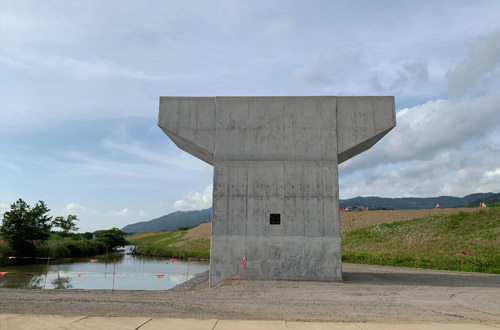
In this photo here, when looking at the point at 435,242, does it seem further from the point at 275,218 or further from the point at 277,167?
the point at 277,167

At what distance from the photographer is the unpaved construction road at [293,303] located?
23.5 feet

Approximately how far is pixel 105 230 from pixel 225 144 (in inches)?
1903

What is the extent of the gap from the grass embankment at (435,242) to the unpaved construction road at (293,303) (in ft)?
34.2

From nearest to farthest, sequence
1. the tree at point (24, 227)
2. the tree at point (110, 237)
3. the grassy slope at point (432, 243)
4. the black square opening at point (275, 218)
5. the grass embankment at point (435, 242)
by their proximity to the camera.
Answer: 1. the black square opening at point (275, 218)
2. the grass embankment at point (435, 242)
3. the grassy slope at point (432, 243)
4. the tree at point (24, 227)
5. the tree at point (110, 237)

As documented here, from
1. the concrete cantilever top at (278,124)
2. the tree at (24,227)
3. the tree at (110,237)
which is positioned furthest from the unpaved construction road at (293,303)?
the tree at (110,237)

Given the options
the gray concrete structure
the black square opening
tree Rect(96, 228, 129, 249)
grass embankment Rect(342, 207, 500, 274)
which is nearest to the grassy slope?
grass embankment Rect(342, 207, 500, 274)

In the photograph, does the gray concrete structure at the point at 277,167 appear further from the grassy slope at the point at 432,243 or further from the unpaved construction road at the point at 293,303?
the grassy slope at the point at 432,243

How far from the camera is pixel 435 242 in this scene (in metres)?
28.9

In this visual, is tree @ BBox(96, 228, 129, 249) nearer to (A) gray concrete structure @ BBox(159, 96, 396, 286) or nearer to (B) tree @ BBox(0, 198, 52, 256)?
(B) tree @ BBox(0, 198, 52, 256)

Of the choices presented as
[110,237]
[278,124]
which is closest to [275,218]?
[278,124]

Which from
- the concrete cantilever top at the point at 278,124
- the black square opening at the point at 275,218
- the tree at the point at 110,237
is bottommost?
the tree at the point at 110,237

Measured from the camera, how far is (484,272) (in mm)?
18203

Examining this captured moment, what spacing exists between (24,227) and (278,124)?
96.5 ft

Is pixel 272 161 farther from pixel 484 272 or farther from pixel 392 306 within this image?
pixel 484 272
